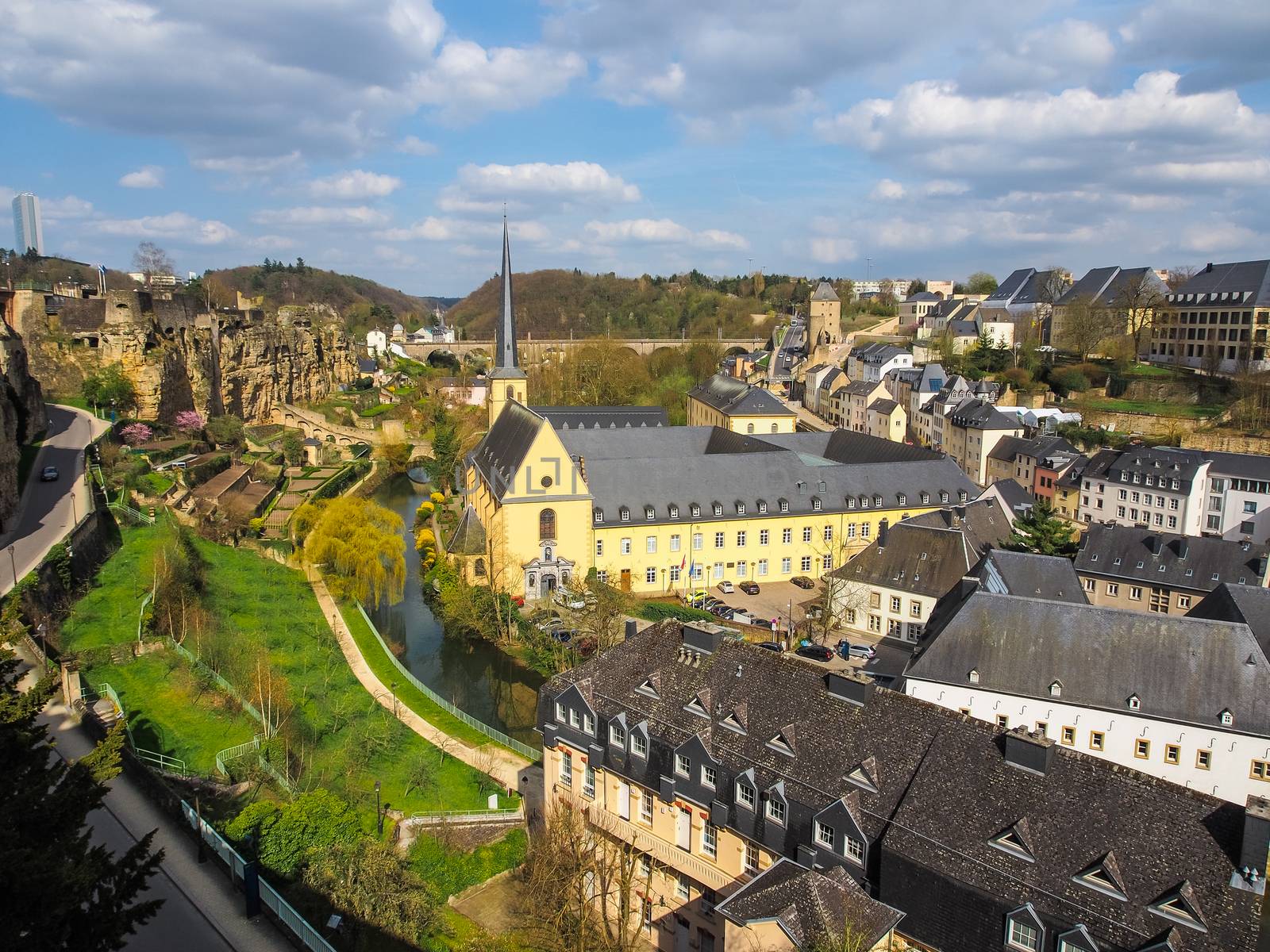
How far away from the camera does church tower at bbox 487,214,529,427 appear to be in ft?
142

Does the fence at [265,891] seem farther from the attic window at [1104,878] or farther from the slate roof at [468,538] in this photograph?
the slate roof at [468,538]

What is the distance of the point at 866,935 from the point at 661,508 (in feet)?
75.7

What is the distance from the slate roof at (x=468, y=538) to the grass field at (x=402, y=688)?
4745mm

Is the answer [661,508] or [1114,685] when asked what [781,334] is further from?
[1114,685]

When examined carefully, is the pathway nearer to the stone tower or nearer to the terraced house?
the terraced house

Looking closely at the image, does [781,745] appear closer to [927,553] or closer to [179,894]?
[179,894]

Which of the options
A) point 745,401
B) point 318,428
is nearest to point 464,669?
point 745,401

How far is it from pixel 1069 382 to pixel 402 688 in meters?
45.4

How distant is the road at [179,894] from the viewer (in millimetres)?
10711

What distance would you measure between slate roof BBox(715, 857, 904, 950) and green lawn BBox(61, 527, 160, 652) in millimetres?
15785

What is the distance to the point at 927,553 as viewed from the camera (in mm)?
28469

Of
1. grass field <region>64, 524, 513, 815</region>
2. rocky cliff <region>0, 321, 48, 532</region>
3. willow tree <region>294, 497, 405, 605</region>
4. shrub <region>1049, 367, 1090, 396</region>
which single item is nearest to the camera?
grass field <region>64, 524, 513, 815</region>

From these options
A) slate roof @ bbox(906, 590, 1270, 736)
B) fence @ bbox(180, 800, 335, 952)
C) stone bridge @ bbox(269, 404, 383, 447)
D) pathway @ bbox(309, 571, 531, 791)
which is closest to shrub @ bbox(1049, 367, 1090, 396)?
slate roof @ bbox(906, 590, 1270, 736)

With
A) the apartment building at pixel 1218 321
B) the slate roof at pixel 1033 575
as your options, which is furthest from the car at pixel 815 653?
the apartment building at pixel 1218 321
